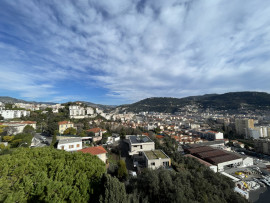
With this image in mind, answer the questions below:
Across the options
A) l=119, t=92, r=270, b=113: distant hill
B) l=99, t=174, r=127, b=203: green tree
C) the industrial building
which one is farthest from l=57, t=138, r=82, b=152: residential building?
l=119, t=92, r=270, b=113: distant hill

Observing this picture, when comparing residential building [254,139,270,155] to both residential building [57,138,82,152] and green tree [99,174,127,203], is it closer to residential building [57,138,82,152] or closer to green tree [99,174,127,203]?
green tree [99,174,127,203]

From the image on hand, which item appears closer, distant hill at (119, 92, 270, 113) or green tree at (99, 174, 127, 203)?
green tree at (99, 174, 127, 203)

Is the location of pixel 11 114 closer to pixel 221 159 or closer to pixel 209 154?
pixel 209 154

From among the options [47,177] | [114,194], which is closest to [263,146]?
[114,194]

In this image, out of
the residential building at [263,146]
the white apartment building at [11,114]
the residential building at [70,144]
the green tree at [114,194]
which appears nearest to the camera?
the green tree at [114,194]

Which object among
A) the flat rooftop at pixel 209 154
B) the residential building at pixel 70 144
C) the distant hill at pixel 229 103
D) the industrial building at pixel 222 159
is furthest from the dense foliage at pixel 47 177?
the distant hill at pixel 229 103

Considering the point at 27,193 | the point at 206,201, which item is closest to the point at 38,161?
the point at 27,193

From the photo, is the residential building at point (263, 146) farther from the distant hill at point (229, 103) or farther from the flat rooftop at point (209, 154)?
the distant hill at point (229, 103)

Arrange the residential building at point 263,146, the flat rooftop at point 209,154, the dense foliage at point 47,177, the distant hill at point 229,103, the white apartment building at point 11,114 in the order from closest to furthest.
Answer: the dense foliage at point 47,177 < the flat rooftop at point 209,154 < the residential building at point 263,146 < the white apartment building at point 11,114 < the distant hill at point 229,103
